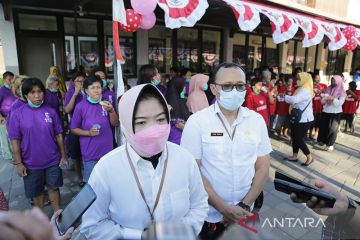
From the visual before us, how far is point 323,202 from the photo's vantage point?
A: 1219 mm

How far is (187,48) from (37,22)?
549 centimetres

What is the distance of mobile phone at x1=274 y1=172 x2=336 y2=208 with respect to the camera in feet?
3.98

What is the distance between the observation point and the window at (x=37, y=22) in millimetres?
7336

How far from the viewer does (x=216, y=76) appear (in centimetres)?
220

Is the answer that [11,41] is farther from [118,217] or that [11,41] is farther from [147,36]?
[118,217]

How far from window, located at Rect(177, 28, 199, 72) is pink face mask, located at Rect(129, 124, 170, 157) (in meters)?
9.56

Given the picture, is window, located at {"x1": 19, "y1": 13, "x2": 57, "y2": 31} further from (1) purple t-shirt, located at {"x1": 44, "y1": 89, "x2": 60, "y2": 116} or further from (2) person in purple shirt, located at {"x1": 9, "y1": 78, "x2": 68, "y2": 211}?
(2) person in purple shirt, located at {"x1": 9, "y1": 78, "x2": 68, "y2": 211}

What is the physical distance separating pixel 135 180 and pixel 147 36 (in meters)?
8.77

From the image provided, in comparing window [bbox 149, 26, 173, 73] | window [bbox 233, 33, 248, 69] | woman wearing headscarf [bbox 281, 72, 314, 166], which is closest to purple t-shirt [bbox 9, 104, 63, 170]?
woman wearing headscarf [bbox 281, 72, 314, 166]

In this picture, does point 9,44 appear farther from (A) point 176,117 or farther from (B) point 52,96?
(A) point 176,117

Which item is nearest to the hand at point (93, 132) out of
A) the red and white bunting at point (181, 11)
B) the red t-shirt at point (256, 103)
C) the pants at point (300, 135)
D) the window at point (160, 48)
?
the red and white bunting at point (181, 11)

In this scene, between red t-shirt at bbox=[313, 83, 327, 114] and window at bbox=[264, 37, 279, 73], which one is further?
window at bbox=[264, 37, 279, 73]

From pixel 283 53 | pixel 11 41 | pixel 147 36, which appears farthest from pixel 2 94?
pixel 283 53

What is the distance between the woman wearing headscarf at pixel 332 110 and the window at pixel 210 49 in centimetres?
597
